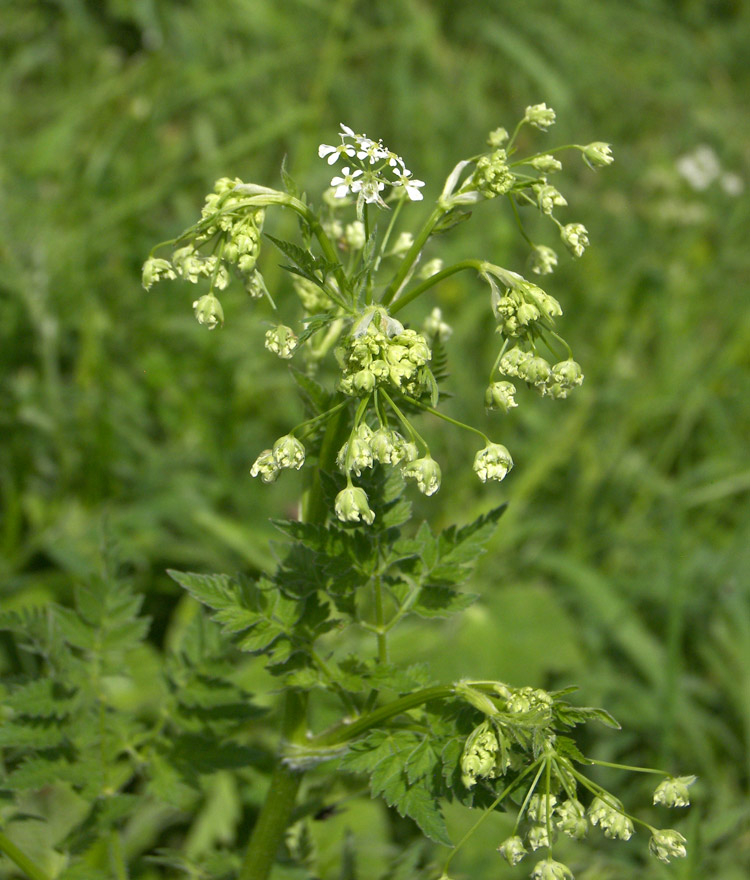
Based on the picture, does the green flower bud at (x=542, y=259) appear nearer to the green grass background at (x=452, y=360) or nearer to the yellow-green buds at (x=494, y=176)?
the yellow-green buds at (x=494, y=176)

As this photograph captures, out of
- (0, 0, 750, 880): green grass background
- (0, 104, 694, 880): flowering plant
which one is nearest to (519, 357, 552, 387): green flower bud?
(0, 104, 694, 880): flowering plant

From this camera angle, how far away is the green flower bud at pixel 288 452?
1.72 meters

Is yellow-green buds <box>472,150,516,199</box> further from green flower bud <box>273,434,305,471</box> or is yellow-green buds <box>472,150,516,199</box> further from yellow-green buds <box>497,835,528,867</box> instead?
yellow-green buds <box>497,835,528,867</box>

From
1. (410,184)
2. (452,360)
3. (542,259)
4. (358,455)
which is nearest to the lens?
(358,455)

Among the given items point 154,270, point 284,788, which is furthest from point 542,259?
point 284,788

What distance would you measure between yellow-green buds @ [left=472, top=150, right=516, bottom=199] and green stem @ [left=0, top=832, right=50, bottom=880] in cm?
175

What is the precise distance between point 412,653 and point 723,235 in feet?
13.1

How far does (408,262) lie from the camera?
1771mm

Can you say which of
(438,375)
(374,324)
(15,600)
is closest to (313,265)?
(374,324)

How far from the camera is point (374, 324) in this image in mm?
1669

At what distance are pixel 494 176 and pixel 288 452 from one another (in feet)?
2.13

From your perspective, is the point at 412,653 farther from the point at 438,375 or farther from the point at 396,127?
the point at 396,127

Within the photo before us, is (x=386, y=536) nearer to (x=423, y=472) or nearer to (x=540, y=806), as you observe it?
(x=423, y=472)

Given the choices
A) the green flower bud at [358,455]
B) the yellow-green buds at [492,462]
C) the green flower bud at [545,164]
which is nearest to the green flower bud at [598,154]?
the green flower bud at [545,164]
